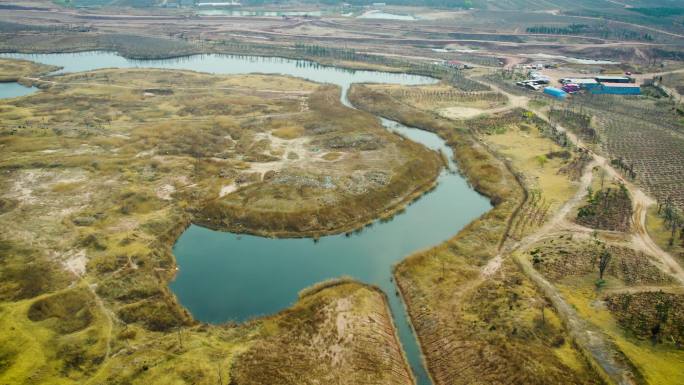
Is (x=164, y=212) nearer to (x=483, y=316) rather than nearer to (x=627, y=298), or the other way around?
(x=483, y=316)

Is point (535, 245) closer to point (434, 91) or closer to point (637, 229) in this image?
point (637, 229)

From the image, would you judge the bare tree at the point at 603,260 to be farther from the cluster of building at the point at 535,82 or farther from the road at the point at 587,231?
the cluster of building at the point at 535,82

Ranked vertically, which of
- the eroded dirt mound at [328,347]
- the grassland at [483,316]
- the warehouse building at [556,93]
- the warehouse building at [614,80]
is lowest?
the eroded dirt mound at [328,347]

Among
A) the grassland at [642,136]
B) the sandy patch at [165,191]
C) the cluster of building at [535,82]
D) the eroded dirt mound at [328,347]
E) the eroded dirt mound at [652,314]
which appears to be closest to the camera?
the eroded dirt mound at [328,347]

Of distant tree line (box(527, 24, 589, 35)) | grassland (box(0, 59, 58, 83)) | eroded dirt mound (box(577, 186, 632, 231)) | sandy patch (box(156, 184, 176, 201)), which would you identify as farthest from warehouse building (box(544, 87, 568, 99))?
grassland (box(0, 59, 58, 83))

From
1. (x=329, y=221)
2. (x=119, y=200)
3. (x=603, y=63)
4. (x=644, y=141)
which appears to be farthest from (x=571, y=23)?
(x=119, y=200)

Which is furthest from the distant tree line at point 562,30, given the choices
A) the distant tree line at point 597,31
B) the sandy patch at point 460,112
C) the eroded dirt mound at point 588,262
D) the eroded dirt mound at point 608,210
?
the eroded dirt mound at point 588,262

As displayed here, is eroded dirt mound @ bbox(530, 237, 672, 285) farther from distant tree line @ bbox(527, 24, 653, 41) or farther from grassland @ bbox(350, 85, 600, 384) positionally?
distant tree line @ bbox(527, 24, 653, 41)
